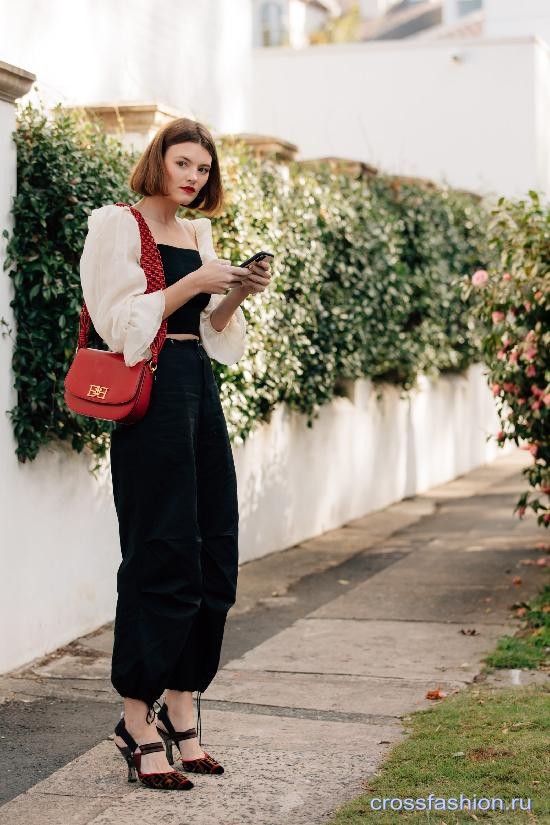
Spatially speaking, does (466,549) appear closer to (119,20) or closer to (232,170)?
(232,170)

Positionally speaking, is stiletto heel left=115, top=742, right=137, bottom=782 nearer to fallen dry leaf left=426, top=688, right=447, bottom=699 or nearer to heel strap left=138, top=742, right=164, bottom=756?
heel strap left=138, top=742, right=164, bottom=756

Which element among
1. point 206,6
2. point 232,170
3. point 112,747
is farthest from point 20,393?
point 206,6

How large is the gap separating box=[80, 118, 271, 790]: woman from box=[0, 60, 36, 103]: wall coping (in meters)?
1.52

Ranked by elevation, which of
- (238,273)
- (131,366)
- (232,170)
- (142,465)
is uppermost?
(232,170)

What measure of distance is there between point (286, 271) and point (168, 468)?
15.5 ft

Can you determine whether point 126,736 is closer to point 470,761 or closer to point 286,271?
point 470,761

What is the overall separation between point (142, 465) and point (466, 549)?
18.4 ft

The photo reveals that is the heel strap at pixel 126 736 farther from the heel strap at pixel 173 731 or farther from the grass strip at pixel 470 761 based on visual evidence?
the grass strip at pixel 470 761

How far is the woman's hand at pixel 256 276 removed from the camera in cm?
422

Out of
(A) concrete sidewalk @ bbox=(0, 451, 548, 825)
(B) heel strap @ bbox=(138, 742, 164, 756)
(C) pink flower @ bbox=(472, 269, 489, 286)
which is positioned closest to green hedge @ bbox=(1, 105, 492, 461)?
(C) pink flower @ bbox=(472, 269, 489, 286)

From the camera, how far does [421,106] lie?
18844 millimetres

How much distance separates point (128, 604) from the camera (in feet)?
13.8

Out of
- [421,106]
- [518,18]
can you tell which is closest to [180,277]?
[421,106]

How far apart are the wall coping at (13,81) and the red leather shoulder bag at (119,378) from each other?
1.68 metres
